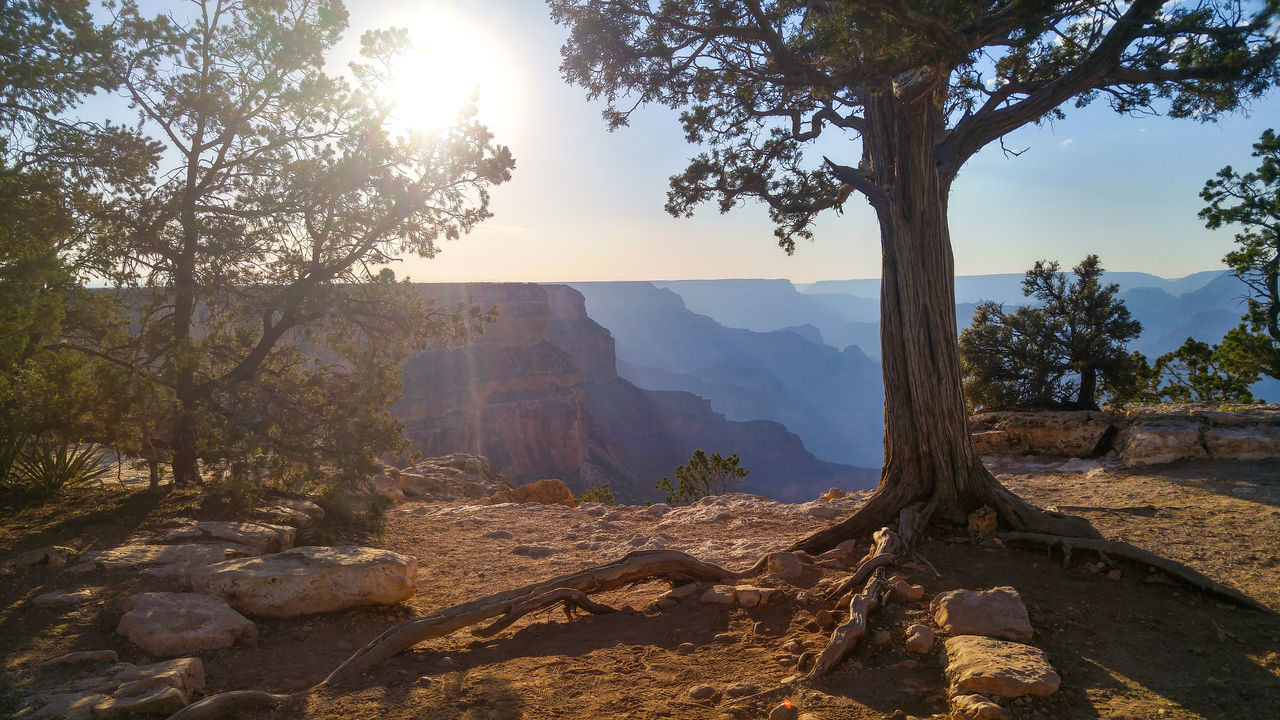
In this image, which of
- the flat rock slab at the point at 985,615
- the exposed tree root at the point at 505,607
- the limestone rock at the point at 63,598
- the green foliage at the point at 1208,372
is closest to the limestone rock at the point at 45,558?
the limestone rock at the point at 63,598

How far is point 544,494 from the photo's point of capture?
506 inches

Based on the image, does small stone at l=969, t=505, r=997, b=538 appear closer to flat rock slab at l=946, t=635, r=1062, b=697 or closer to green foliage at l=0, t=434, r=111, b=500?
flat rock slab at l=946, t=635, r=1062, b=697

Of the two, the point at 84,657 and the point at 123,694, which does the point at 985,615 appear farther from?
the point at 84,657

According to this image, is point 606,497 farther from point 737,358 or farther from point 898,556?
point 737,358

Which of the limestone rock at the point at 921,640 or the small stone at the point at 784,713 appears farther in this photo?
the limestone rock at the point at 921,640

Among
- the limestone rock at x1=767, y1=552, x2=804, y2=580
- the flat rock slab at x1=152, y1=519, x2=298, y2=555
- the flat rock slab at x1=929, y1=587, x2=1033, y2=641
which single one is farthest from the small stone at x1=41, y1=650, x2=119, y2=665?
the flat rock slab at x1=929, y1=587, x2=1033, y2=641

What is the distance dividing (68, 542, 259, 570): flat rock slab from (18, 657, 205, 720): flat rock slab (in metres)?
1.69

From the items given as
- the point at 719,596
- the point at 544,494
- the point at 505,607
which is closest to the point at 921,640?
the point at 719,596

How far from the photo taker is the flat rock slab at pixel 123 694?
3.34 m

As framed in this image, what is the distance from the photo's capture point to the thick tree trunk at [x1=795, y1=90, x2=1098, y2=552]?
19.1 ft

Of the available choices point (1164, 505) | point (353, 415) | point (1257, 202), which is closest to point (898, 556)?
point (1164, 505)

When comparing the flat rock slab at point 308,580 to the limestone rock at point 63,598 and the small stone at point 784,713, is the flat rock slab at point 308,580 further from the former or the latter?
the small stone at point 784,713

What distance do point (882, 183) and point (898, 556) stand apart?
330 cm

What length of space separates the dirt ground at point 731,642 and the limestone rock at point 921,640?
0.04m
